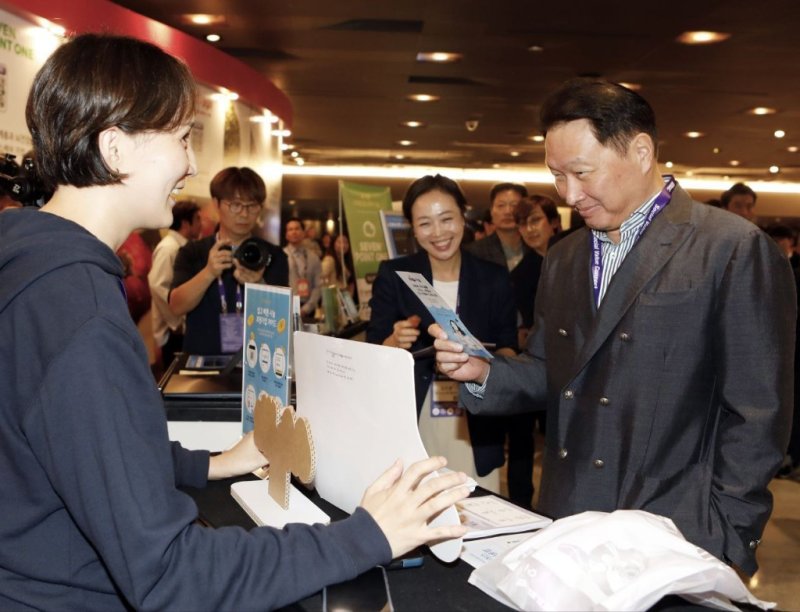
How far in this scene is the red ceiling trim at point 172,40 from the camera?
168 inches

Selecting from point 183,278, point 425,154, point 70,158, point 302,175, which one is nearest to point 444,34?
point 183,278

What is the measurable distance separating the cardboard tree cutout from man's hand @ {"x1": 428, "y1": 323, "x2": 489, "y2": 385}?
425 mm

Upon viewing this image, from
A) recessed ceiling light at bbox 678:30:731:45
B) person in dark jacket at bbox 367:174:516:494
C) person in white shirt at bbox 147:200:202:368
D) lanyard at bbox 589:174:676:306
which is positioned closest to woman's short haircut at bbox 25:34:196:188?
lanyard at bbox 589:174:676:306

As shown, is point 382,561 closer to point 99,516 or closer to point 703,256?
Result: point 99,516

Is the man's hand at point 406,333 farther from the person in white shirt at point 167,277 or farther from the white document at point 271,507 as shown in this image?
the person in white shirt at point 167,277

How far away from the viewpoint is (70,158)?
3.60 feet

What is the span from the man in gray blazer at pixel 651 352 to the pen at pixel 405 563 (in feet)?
1.99

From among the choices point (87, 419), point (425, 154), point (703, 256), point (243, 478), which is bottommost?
point (243, 478)

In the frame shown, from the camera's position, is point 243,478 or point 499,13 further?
point 499,13

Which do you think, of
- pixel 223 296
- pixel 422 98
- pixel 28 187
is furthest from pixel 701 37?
pixel 28 187

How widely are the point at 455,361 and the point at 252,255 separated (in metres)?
1.84

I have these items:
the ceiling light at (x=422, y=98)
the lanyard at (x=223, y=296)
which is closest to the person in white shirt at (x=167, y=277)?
the lanyard at (x=223, y=296)

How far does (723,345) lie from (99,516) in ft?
3.95

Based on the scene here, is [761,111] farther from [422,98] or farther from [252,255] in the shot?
[252,255]
